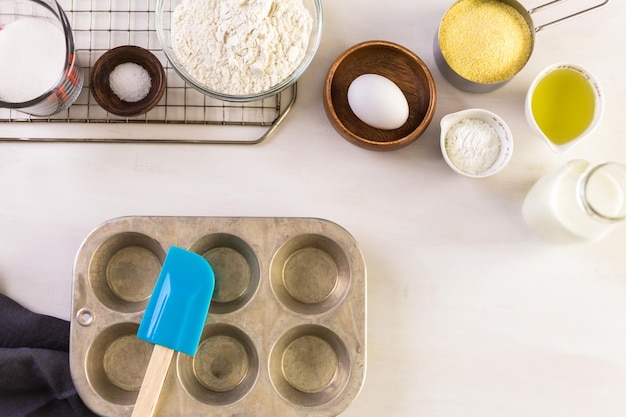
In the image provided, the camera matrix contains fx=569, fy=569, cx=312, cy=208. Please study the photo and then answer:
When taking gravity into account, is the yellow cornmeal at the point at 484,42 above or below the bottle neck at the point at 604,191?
above

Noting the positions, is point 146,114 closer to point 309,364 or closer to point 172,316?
point 172,316

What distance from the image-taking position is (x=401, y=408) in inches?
40.8

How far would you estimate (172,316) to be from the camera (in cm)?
90

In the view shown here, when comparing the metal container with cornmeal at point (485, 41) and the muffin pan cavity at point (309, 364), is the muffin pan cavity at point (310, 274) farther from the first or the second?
the metal container with cornmeal at point (485, 41)

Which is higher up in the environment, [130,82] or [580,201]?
[130,82]

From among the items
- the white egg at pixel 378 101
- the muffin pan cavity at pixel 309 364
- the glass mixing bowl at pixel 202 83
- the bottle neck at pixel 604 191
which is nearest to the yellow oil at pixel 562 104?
the bottle neck at pixel 604 191

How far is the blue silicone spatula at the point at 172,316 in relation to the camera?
2.90 ft

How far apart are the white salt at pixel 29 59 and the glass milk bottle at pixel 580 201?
2.84 ft

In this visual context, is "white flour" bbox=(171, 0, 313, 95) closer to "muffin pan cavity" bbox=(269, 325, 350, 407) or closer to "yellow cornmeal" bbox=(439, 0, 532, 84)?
"yellow cornmeal" bbox=(439, 0, 532, 84)

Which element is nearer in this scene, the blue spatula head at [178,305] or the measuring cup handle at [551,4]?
the blue spatula head at [178,305]

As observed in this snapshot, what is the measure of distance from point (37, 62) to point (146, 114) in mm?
199

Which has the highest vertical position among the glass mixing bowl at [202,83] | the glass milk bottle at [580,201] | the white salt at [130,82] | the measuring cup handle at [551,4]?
the measuring cup handle at [551,4]

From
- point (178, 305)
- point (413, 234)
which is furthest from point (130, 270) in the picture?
point (413, 234)

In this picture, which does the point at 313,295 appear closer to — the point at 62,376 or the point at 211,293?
the point at 211,293
